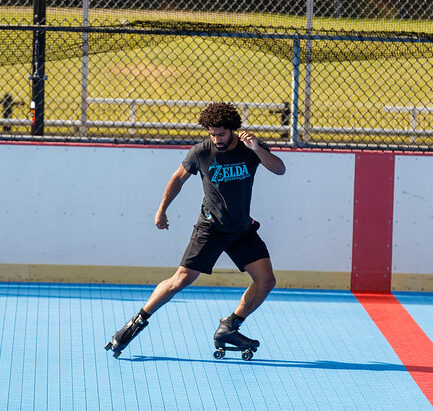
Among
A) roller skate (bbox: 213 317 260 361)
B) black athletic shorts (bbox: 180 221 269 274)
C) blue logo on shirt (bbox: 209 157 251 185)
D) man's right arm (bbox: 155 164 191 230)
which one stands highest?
blue logo on shirt (bbox: 209 157 251 185)

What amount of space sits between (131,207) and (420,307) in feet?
8.93

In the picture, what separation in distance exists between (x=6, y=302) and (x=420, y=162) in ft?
12.7

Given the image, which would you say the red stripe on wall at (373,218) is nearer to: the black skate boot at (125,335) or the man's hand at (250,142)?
the man's hand at (250,142)

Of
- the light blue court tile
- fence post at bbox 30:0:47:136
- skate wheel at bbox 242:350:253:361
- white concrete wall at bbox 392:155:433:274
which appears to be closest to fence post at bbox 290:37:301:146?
white concrete wall at bbox 392:155:433:274

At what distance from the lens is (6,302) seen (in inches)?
322

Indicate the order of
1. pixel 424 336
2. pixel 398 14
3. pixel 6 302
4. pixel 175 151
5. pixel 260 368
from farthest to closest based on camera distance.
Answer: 1. pixel 398 14
2. pixel 175 151
3. pixel 6 302
4. pixel 424 336
5. pixel 260 368

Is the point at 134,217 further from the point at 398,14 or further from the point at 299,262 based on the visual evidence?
the point at 398,14

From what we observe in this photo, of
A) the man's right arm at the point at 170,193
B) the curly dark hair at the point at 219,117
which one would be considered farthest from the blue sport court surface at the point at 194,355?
the curly dark hair at the point at 219,117

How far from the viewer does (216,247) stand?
275 inches

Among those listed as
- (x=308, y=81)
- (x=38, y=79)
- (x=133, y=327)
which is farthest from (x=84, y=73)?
(x=133, y=327)

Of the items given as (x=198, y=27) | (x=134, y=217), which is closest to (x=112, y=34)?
(x=198, y=27)

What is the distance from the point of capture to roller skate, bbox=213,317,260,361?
6953mm

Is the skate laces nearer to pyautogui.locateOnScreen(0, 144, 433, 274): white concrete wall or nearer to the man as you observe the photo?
the man

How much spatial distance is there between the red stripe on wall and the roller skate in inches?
86.9
